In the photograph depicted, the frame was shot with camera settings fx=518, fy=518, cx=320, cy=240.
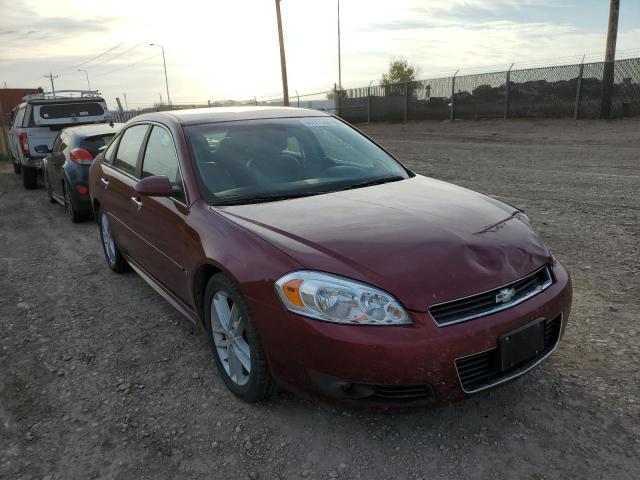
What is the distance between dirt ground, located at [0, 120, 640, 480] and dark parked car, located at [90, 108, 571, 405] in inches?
11.0

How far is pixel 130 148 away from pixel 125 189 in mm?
409

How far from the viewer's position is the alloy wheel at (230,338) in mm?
2805

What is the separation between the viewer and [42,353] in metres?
3.65

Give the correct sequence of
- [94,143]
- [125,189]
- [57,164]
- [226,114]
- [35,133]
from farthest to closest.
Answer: [35,133] → [57,164] → [94,143] → [125,189] → [226,114]

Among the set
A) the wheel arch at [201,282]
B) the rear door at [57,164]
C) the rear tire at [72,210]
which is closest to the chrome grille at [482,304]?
the wheel arch at [201,282]

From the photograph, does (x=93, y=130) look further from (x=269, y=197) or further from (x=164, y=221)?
(x=269, y=197)

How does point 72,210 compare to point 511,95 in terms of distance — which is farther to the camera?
point 511,95

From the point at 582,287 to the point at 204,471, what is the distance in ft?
10.9

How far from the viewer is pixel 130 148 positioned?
4.52 metres

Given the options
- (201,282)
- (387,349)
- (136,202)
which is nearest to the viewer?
(387,349)

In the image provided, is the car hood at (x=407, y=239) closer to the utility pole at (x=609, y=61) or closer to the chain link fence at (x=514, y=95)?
the utility pole at (x=609, y=61)

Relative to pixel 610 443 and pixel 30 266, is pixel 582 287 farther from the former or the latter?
pixel 30 266

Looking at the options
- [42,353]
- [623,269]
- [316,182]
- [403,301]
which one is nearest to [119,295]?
[42,353]

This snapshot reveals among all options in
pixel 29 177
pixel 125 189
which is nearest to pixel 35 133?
pixel 29 177
